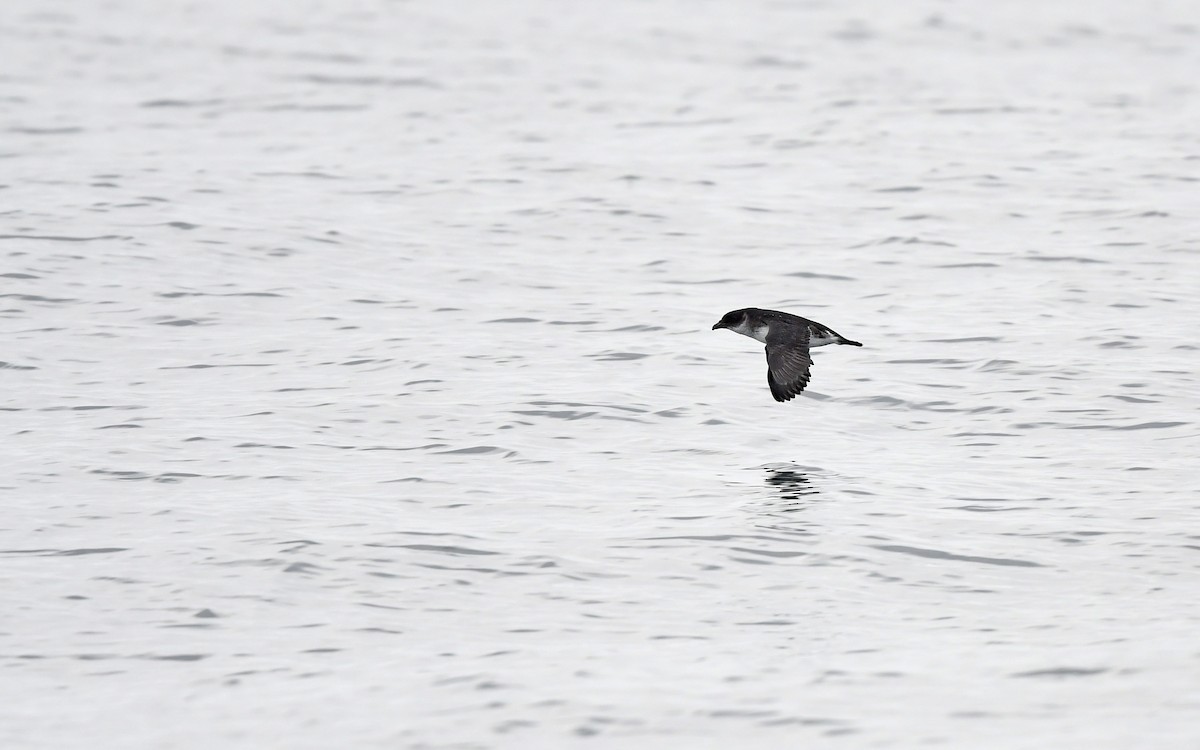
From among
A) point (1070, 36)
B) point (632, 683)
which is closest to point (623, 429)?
point (632, 683)

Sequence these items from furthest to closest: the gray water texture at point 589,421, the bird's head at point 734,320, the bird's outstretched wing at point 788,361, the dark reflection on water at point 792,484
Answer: the bird's head at point 734,320
the bird's outstretched wing at point 788,361
the dark reflection on water at point 792,484
the gray water texture at point 589,421

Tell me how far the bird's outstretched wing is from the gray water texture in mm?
736

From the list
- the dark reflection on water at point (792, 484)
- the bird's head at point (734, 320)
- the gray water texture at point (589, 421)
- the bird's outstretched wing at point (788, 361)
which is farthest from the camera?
the bird's head at point (734, 320)

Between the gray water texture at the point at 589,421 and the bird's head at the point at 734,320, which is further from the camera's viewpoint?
the bird's head at the point at 734,320

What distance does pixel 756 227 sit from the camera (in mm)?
25109

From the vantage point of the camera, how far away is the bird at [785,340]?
47.4ft

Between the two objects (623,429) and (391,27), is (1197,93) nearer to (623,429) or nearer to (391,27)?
(391,27)

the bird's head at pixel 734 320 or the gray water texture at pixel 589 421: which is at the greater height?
the bird's head at pixel 734 320

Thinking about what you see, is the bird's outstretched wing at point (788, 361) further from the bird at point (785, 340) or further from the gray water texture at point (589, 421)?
the gray water texture at point (589, 421)

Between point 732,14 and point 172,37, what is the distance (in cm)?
1492

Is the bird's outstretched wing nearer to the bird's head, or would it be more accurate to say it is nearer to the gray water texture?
the bird's head

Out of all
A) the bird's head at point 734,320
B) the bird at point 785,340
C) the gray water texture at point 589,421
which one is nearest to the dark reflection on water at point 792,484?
the gray water texture at point 589,421

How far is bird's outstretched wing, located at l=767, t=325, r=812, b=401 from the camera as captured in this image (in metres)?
14.4

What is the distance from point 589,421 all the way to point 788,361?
7.12ft
